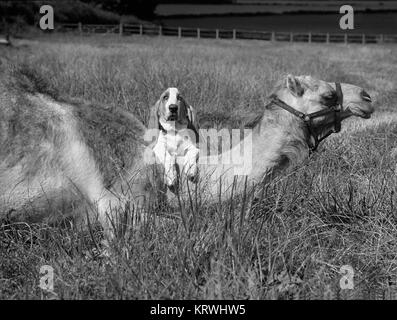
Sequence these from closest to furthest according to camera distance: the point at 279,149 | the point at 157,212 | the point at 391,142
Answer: the point at 157,212 → the point at 279,149 → the point at 391,142

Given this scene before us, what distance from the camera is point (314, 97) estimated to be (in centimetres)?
507

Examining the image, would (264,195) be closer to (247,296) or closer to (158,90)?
(247,296)

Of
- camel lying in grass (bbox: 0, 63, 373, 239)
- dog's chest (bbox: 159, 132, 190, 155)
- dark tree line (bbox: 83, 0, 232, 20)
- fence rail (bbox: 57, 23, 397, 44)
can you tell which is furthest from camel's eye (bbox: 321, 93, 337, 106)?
dark tree line (bbox: 83, 0, 232, 20)

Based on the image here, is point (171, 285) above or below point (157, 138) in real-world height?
below

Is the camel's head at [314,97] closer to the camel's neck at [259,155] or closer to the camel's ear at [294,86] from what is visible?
the camel's ear at [294,86]

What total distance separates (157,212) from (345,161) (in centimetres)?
250

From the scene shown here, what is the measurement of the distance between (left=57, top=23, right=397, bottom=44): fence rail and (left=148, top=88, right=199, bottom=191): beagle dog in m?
47.5

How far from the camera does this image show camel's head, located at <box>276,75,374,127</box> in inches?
→ 197

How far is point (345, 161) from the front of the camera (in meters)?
6.05

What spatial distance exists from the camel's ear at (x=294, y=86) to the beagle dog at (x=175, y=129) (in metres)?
0.88

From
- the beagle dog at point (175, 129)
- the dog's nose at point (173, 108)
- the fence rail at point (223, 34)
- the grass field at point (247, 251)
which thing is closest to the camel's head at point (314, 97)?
the grass field at point (247, 251)

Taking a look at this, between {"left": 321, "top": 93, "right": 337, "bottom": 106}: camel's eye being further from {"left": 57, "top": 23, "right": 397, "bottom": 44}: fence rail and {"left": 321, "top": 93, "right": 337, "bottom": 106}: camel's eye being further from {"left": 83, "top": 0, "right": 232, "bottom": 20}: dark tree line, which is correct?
{"left": 83, "top": 0, "right": 232, "bottom": 20}: dark tree line

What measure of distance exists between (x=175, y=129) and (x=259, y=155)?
117cm
